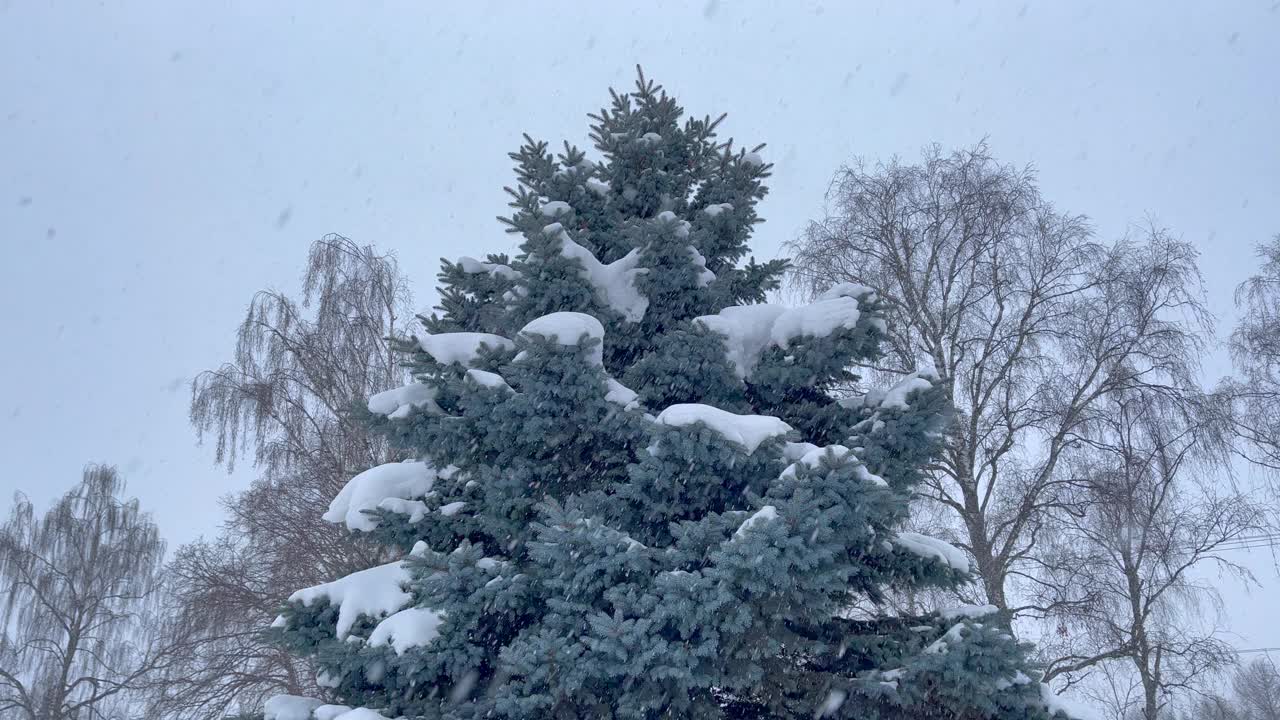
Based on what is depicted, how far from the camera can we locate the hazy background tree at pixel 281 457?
11352 millimetres

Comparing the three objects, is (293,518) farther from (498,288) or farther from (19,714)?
(19,714)

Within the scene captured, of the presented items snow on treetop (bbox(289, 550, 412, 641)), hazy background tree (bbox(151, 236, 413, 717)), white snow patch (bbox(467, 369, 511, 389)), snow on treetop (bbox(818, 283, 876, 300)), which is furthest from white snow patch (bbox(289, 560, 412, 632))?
hazy background tree (bbox(151, 236, 413, 717))

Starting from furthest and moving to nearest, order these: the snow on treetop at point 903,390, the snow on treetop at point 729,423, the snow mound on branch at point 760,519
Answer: the snow on treetop at point 903,390 < the snow on treetop at point 729,423 < the snow mound on branch at point 760,519

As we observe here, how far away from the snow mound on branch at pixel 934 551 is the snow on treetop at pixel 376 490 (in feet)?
9.98

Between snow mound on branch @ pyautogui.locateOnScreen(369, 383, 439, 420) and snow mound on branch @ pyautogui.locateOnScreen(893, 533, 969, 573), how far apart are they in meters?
3.00

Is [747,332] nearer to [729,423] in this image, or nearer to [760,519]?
[729,423]

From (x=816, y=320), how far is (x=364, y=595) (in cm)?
320

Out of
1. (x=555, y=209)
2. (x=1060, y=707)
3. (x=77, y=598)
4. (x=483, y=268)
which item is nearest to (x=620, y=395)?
(x=555, y=209)

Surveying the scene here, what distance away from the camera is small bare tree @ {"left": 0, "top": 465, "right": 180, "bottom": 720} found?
62.7 feet

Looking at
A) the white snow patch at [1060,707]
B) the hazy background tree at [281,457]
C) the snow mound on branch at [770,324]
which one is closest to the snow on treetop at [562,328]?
the snow mound on branch at [770,324]

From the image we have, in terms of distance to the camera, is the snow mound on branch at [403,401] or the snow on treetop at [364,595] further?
the snow mound on branch at [403,401]

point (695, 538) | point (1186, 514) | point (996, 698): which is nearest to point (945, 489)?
point (1186, 514)

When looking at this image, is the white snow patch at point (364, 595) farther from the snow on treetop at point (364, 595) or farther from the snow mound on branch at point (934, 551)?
the snow mound on branch at point (934, 551)

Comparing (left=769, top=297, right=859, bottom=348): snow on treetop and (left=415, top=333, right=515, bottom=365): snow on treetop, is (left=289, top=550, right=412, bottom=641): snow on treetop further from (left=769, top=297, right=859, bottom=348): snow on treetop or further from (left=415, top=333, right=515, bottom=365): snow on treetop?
(left=769, top=297, right=859, bottom=348): snow on treetop
